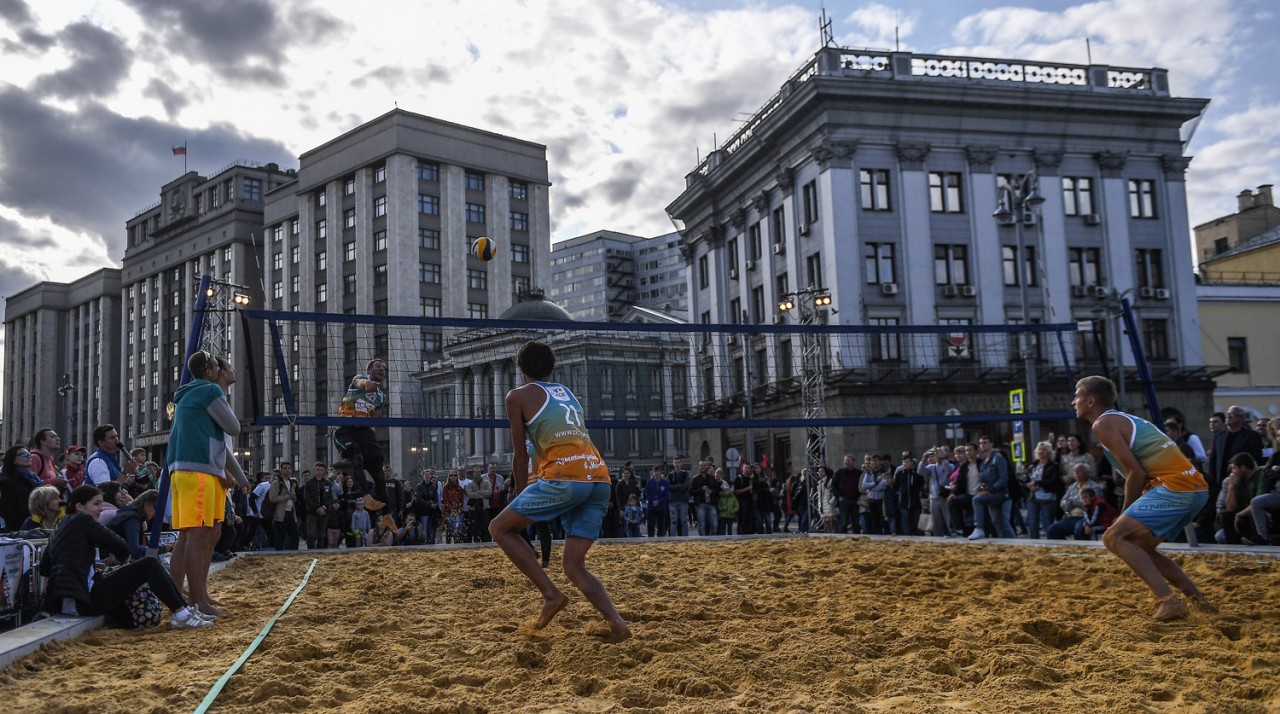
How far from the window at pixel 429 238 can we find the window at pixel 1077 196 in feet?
143

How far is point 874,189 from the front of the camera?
38.3m

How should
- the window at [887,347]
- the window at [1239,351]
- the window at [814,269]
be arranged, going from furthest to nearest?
the window at [1239,351], the window at [814,269], the window at [887,347]

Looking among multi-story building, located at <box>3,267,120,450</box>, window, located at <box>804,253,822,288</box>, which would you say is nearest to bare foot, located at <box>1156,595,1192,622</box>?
window, located at <box>804,253,822,288</box>

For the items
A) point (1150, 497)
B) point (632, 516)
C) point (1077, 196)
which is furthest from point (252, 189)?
point (1150, 497)

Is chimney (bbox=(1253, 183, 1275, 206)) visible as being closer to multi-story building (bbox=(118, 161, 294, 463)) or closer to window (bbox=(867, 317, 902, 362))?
window (bbox=(867, 317, 902, 362))

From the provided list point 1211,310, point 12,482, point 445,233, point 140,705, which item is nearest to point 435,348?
point 445,233

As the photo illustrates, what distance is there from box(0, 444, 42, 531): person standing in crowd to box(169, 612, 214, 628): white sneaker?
4.75 m

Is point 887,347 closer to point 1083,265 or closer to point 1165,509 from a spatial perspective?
point 1083,265

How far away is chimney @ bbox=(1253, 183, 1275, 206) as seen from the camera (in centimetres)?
5325

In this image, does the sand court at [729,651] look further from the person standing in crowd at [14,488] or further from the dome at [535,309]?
the dome at [535,309]

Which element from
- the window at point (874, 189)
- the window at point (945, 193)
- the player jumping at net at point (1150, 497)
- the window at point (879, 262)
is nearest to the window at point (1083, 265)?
the window at point (945, 193)

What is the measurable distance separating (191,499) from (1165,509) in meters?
6.96

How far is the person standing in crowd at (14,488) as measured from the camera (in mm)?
10531

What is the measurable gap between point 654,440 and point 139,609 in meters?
47.5
